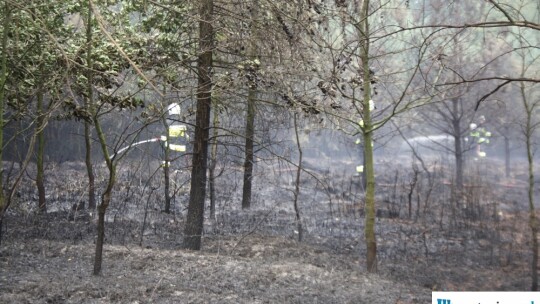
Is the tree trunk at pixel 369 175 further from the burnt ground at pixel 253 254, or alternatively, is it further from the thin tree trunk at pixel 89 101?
the thin tree trunk at pixel 89 101

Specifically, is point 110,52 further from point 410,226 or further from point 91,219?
point 410,226

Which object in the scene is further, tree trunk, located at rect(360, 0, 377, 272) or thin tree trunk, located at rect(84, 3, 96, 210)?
tree trunk, located at rect(360, 0, 377, 272)

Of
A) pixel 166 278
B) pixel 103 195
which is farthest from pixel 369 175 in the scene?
pixel 103 195

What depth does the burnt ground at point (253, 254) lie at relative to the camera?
6.31 metres

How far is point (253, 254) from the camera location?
9.73m

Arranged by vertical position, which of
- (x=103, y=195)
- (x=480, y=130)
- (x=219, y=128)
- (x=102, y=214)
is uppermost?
(x=480, y=130)

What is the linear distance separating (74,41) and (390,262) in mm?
7416

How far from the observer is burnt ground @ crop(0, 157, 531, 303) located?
249 inches

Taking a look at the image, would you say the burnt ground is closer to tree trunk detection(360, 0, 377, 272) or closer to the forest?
the forest

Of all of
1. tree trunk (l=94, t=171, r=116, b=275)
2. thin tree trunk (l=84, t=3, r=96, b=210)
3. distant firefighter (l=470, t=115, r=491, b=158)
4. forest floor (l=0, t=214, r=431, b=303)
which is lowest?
forest floor (l=0, t=214, r=431, b=303)

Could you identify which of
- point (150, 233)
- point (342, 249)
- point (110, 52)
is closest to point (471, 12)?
point (342, 249)

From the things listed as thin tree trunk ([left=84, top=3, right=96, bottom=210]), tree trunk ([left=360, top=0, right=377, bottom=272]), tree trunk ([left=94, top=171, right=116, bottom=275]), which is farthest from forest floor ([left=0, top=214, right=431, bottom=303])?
thin tree trunk ([left=84, top=3, right=96, bottom=210])

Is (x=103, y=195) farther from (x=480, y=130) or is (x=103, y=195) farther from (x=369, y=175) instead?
(x=480, y=130)

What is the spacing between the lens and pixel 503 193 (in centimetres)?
2519
